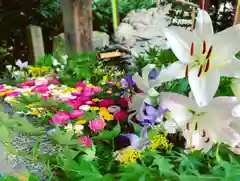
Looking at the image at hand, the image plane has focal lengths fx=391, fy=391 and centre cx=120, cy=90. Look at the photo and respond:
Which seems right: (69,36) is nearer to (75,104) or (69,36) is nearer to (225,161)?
(75,104)

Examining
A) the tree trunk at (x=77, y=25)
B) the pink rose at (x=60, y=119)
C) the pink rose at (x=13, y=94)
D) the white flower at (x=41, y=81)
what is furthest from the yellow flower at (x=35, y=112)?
the tree trunk at (x=77, y=25)

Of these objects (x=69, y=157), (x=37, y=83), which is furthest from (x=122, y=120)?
(x=37, y=83)

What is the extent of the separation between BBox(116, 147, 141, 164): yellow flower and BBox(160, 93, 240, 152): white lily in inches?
2.2

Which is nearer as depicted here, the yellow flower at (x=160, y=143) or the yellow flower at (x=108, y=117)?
the yellow flower at (x=160, y=143)

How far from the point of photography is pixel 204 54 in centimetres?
40

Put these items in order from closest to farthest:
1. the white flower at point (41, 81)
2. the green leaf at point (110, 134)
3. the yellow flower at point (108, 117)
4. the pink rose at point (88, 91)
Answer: the green leaf at point (110, 134), the yellow flower at point (108, 117), the pink rose at point (88, 91), the white flower at point (41, 81)

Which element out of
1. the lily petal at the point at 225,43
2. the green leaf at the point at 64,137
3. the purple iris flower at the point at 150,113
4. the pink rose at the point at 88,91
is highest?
the lily petal at the point at 225,43

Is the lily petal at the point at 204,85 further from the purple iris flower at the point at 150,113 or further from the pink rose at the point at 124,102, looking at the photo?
the pink rose at the point at 124,102

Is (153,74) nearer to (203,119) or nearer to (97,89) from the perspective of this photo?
(203,119)

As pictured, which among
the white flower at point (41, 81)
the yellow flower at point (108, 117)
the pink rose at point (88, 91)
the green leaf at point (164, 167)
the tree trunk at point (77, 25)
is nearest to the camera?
the green leaf at point (164, 167)

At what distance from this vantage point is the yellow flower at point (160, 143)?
443mm

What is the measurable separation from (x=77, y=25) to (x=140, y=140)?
161 cm

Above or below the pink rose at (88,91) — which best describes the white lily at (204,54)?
above

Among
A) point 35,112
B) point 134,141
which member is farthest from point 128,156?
point 35,112
